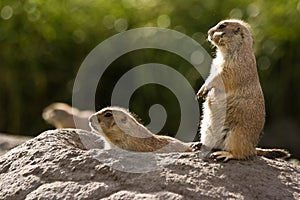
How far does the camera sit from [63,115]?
44.8ft

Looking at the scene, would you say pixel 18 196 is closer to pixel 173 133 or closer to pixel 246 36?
pixel 246 36

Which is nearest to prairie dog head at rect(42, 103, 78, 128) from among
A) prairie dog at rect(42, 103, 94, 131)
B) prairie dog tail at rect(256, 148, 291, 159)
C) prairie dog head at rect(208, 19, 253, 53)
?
prairie dog at rect(42, 103, 94, 131)

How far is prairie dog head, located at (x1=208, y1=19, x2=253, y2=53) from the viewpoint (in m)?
6.19

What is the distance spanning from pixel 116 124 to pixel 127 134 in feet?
0.39

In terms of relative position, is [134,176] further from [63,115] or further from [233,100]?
[63,115]

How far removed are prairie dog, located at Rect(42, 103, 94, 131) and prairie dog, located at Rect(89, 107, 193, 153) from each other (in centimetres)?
590

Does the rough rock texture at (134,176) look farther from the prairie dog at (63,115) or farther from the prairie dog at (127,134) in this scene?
the prairie dog at (63,115)

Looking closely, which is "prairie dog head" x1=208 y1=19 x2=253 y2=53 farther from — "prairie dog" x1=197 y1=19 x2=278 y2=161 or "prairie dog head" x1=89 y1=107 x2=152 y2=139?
"prairie dog head" x1=89 y1=107 x2=152 y2=139

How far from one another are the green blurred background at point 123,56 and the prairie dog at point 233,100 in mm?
6992

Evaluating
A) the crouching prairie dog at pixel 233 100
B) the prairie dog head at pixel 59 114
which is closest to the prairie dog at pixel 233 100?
the crouching prairie dog at pixel 233 100

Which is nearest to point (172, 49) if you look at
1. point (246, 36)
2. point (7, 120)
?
point (7, 120)

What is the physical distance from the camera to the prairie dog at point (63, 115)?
42.3 feet

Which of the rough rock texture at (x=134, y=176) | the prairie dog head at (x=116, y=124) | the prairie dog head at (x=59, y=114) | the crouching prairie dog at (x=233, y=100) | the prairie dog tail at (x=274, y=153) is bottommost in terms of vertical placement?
the prairie dog head at (x=59, y=114)

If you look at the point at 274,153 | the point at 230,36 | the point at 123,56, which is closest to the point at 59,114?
the point at 123,56
